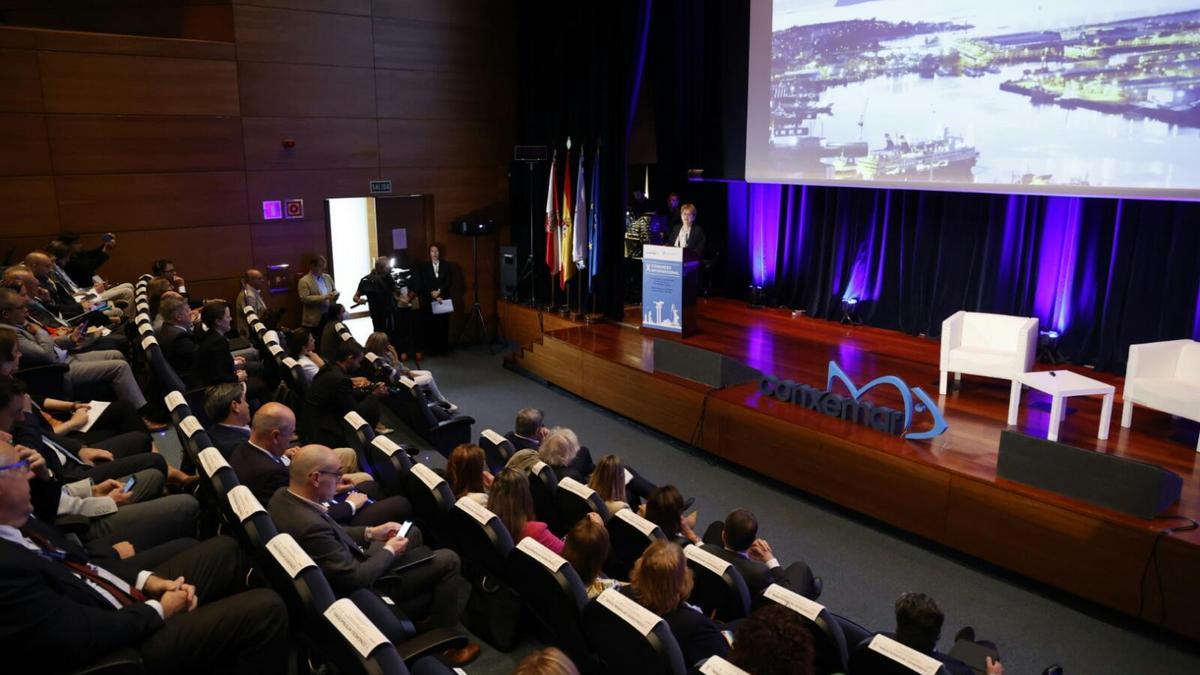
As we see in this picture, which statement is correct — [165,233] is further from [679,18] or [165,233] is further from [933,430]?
[933,430]

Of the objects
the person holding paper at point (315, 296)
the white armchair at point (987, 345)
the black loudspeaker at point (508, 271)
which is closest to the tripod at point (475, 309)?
the black loudspeaker at point (508, 271)

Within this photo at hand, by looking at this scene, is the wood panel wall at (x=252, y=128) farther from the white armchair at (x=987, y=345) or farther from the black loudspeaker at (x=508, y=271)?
the white armchair at (x=987, y=345)

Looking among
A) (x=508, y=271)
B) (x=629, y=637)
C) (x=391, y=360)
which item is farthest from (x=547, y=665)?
(x=508, y=271)

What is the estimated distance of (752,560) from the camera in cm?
367

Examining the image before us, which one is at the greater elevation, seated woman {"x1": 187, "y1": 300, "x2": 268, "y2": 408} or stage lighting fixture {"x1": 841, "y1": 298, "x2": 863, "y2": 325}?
seated woman {"x1": 187, "y1": 300, "x2": 268, "y2": 408}

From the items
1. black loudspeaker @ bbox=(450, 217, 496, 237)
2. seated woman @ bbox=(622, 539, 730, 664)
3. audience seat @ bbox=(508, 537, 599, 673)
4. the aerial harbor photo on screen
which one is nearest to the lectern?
the aerial harbor photo on screen

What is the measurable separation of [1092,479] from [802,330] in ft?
14.7

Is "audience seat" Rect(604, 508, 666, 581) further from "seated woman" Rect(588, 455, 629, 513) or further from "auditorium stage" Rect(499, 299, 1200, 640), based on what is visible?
"auditorium stage" Rect(499, 299, 1200, 640)

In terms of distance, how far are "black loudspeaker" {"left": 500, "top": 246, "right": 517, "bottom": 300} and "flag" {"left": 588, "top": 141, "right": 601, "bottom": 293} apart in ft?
4.42

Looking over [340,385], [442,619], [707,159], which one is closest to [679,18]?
[707,159]

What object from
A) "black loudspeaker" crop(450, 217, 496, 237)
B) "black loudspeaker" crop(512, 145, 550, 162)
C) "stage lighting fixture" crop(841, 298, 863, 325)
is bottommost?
"stage lighting fixture" crop(841, 298, 863, 325)

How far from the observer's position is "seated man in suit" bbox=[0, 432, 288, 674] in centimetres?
229

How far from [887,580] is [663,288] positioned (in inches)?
162

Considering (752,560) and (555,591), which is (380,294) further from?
(555,591)
